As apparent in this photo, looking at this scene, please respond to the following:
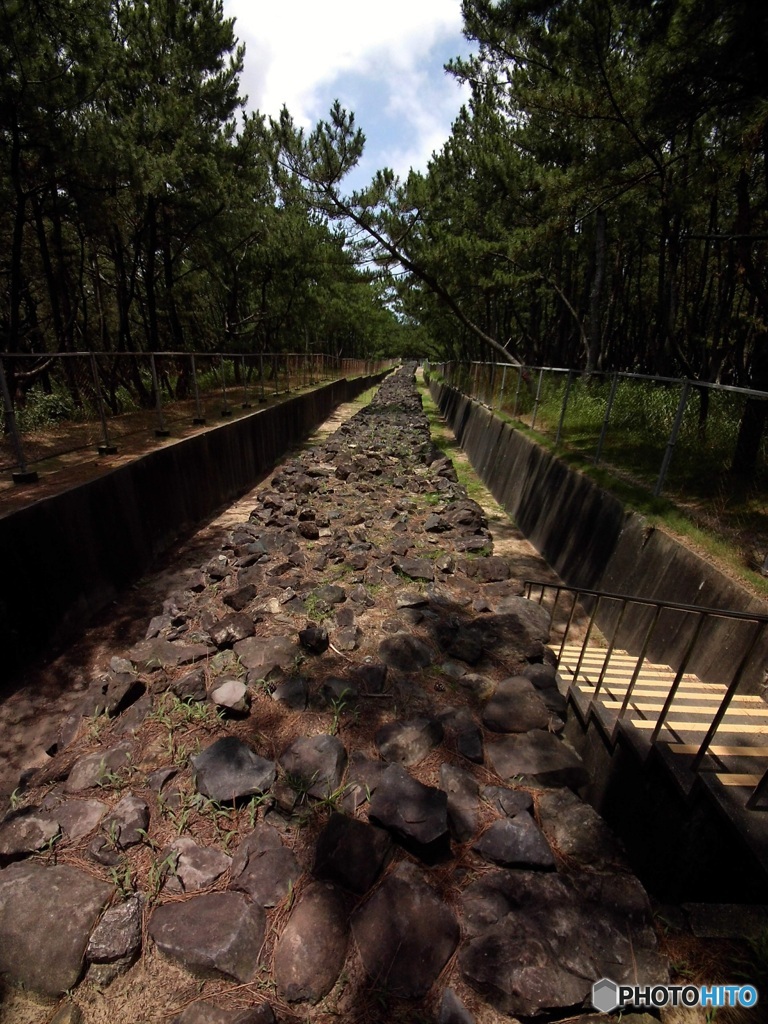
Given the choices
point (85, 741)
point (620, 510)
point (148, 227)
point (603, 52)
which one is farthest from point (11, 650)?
point (148, 227)

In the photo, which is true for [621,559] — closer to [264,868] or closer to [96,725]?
[264,868]

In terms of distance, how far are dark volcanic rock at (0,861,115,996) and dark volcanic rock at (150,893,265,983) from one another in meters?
0.26

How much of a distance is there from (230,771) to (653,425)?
7564 mm

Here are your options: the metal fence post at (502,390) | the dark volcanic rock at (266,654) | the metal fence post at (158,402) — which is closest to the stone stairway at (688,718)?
the dark volcanic rock at (266,654)

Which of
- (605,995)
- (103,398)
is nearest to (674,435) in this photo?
(605,995)

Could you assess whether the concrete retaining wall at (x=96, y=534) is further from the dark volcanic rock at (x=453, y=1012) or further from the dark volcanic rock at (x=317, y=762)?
the dark volcanic rock at (x=453, y=1012)

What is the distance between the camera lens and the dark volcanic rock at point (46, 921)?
1689mm

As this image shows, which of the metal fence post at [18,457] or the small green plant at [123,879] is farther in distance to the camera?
the metal fence post at [18,457]

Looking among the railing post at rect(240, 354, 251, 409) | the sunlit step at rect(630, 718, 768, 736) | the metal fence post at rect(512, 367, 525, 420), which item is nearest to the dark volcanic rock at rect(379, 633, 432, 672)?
the sunlit step at rect(630, 718, 768, 736)

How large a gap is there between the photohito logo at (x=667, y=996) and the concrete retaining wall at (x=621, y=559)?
1.76m

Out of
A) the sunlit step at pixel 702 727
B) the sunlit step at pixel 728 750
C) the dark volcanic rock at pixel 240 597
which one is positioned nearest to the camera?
the sunlit step at pixel 728 750

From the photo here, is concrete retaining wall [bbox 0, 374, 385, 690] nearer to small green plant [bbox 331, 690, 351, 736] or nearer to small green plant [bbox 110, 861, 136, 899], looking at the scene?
small green plant [bbox 110, 861, 136, 899]

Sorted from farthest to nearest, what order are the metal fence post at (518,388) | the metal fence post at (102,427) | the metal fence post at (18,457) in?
the metal fence post at (518,388)
the metal fence post at (102,427)
the metal fence post at (18,457)

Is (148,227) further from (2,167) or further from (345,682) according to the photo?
(345,682)
